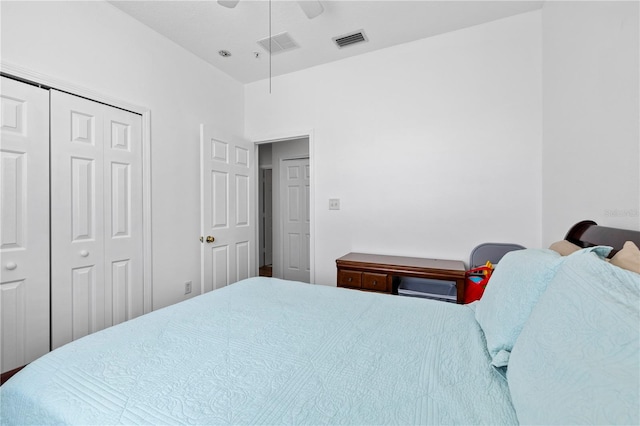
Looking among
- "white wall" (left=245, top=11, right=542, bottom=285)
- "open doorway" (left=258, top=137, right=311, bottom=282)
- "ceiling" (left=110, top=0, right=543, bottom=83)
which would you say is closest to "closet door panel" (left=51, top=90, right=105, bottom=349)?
"ceiling" (left=110, top=0, right=543, bottom=83)

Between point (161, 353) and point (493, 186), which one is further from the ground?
point (493, 186)

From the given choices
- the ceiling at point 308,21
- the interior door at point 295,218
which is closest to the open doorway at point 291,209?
the interior door at point 295,218

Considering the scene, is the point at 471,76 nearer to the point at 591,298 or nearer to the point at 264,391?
the point at 591,298

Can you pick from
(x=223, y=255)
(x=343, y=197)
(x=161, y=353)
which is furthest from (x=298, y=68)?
(x=161, y=353)

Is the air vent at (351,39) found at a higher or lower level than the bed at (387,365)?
higher

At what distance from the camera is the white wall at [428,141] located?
237 centimetres

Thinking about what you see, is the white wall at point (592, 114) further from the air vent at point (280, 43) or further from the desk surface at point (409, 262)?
the air vent at point (280, 43)

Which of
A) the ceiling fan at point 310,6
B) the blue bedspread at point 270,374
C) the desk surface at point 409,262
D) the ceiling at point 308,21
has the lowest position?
the blue bedspread at point 270,374

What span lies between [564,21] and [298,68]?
93.7 inches

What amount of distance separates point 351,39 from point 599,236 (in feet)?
8.27

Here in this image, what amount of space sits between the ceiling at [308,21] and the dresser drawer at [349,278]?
2263 mm

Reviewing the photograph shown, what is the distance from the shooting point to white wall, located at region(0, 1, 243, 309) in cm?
187

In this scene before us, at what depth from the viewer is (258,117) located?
354cm

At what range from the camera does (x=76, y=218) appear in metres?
2.03
